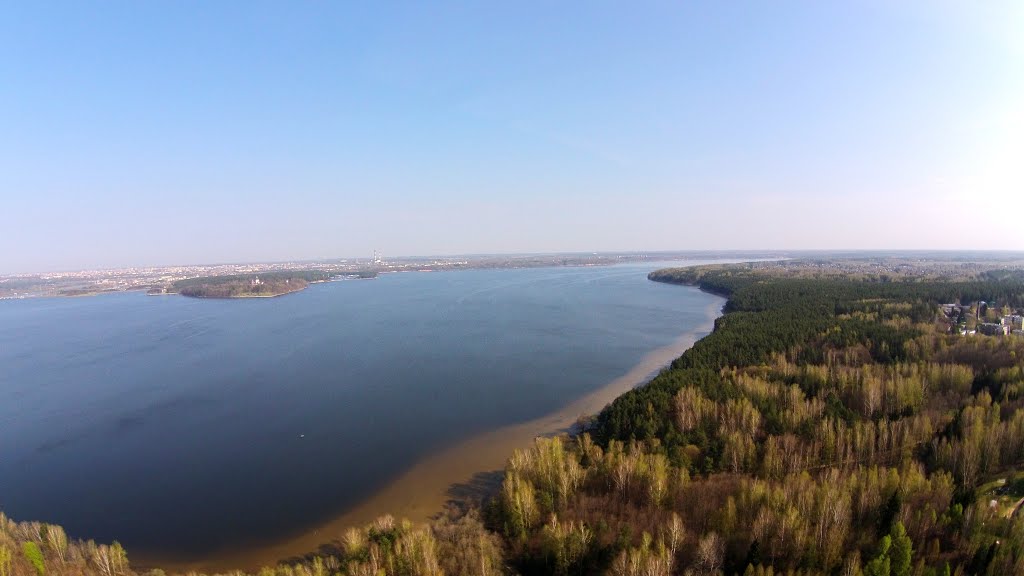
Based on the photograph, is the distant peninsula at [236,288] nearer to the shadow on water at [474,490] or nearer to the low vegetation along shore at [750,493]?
the low vegetation along shore at [750,493]

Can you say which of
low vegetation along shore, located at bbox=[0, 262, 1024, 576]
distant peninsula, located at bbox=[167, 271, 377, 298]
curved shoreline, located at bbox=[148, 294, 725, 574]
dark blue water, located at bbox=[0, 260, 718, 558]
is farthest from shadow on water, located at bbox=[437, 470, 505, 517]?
distant peninsula, located at bbox=[167, 271, 377, 298]

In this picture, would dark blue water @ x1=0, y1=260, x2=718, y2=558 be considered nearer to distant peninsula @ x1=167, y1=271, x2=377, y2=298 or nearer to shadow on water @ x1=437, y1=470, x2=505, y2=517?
shadow on water @ x1=437, y1=470, x2=505, y2=517

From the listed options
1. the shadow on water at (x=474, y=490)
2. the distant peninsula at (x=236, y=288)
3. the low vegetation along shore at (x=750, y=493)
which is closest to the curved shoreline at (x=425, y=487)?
the shadow on water at (x=474, y=490)

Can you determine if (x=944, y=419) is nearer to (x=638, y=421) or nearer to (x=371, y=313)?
(x=638, y=421)

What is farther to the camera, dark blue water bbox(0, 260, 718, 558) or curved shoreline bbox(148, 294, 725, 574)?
dark blue water bbox(0, 260, 718, 558)

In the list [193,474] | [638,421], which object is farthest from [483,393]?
[193,474]

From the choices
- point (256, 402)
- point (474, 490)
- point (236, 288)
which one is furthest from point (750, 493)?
point (236, 288)
